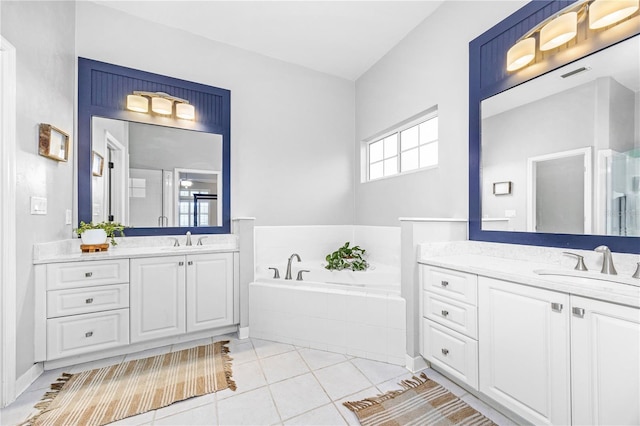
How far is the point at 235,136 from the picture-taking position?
301cm

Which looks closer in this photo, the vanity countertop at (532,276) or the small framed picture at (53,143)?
the vanity countertop at (532,276)

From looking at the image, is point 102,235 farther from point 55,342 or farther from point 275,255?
point 275,255

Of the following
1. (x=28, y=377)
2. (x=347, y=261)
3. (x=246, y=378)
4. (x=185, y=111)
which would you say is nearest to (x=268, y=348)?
(x=246, y=378)

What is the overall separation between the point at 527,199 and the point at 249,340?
2429 millimetres

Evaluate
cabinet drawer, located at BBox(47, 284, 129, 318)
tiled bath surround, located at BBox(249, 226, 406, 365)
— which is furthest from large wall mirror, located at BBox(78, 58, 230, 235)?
tiled bath surround, located at BBox(249, 226, 406, 365)

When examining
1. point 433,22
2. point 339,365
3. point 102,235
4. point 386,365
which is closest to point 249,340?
point 339,365

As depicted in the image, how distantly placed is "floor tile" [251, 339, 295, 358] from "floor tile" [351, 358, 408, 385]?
0.58 metres

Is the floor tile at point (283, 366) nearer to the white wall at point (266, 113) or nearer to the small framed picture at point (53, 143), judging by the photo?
the white wall at point (266, 113)

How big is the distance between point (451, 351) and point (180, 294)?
6.86 ft

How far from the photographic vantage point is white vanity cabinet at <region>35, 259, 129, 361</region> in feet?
6.08

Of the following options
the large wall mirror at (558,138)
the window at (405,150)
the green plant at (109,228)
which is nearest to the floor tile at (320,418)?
the large wall mirror at (558,138)

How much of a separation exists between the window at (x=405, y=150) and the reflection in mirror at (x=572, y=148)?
694mm

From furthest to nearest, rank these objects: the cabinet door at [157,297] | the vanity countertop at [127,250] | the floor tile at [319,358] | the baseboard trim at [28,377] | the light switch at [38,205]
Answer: the cabinet door at [157,297]
the floor tile at [319,358]
the vanity countertop at [127,250]
the light switch at [38,205]
the baseboard trim at [28,377]

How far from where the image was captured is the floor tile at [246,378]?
5.59 ft
